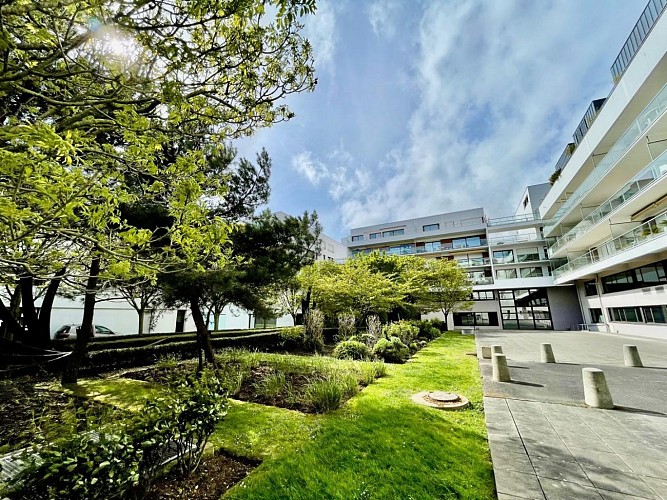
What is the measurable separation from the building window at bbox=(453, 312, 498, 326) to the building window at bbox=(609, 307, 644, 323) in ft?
36.8

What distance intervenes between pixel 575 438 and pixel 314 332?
10.5 meters

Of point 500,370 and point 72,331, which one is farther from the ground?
point 72,331

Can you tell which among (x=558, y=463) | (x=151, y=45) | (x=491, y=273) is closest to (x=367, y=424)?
(x=558, y=463)

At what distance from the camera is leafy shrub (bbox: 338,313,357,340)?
1431 centimetres

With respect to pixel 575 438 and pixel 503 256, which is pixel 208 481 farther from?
pixel 503 256

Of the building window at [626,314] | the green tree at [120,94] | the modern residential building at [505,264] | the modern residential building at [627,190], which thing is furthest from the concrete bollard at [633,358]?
the modern residential building at [505,264]

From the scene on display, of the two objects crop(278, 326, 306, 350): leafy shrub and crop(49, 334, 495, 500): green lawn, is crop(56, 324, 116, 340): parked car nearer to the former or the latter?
crop(278, 326, 306, 350): leafy shrub

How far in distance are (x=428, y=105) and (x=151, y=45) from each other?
466 inches

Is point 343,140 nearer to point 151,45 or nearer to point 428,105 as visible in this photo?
point 428,105

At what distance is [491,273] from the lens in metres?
30.4

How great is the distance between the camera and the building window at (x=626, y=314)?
15773 mm

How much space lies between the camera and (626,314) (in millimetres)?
17109

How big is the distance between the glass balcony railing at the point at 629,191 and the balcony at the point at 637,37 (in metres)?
5.49

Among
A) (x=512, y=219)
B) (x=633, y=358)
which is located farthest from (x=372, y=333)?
(x=512, y=219)
